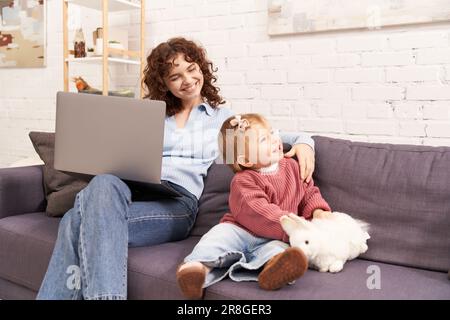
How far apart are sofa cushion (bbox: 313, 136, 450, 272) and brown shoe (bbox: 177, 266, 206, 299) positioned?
59 cm

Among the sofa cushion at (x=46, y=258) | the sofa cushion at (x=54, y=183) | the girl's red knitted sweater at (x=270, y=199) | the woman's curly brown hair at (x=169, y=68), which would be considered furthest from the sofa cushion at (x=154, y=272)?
the woman's curly brown hair at (x=169, y=68)

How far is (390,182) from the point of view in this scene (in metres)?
1.52

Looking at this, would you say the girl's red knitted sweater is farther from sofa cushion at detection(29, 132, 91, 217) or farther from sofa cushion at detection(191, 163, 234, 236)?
sofa cushion at detection(29, 132, 91, 217)

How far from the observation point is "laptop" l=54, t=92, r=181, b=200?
1.43 m

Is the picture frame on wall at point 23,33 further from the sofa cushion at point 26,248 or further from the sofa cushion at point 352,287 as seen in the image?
the sofa cushion at point 352,287

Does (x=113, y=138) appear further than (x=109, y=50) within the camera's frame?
No

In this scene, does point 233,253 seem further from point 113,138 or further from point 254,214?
point 113,138

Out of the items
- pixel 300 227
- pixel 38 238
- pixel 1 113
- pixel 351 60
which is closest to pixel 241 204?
pixel 300 227

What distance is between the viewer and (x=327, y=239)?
Result: 4.18ft

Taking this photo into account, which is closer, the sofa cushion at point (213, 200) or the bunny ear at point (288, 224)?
the bunny ear at point (288, 224)

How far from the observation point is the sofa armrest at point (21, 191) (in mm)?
1946

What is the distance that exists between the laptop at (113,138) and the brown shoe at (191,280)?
36 centimetres

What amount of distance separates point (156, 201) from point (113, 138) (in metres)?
0.30

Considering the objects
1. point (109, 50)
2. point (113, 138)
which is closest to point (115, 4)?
point (109, 50)
